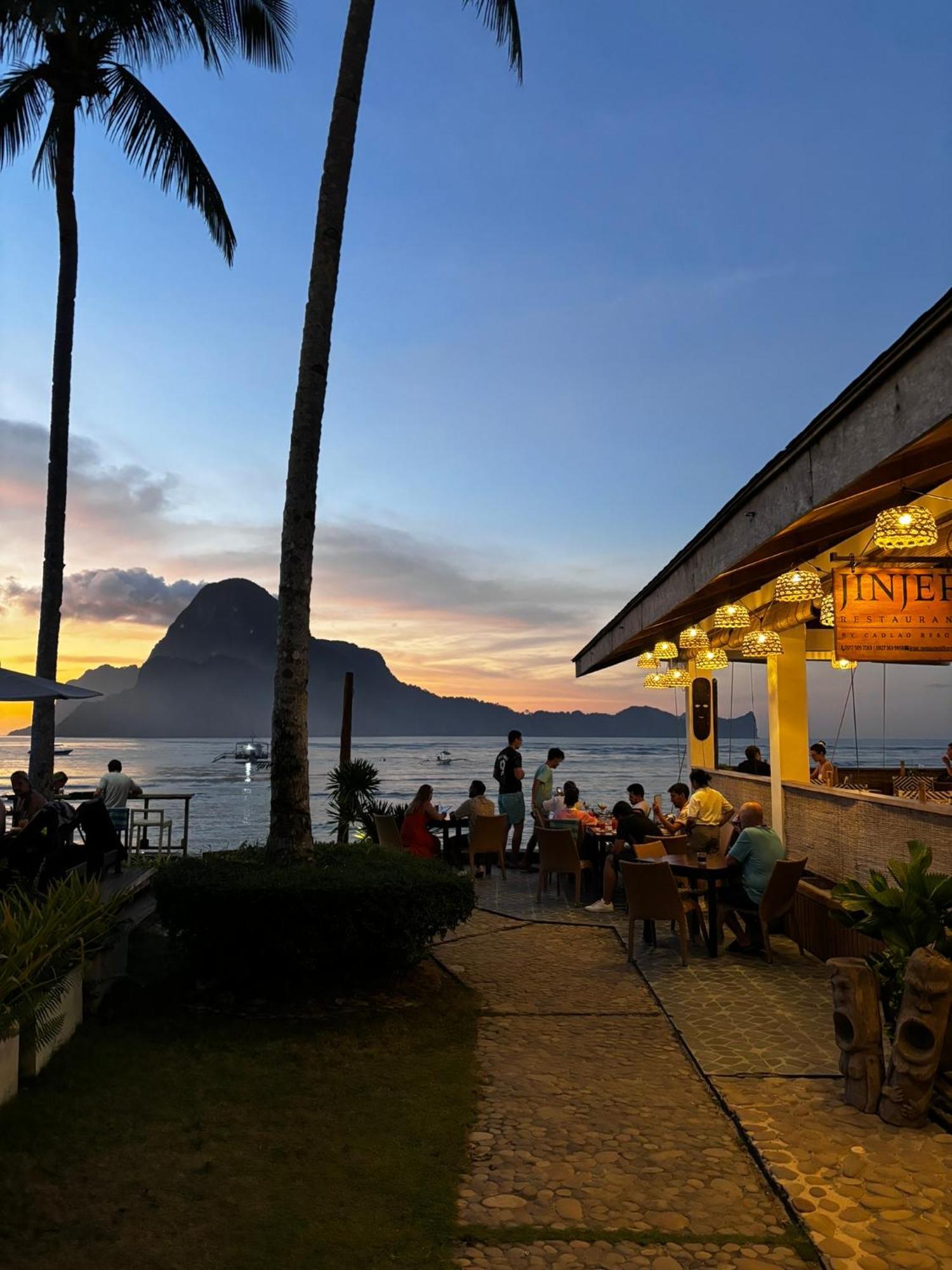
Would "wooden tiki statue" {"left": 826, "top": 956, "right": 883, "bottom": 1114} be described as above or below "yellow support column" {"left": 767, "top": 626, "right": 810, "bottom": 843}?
below

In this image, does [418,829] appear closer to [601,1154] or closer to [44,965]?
[44,965]

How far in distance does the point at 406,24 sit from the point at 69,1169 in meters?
10.2

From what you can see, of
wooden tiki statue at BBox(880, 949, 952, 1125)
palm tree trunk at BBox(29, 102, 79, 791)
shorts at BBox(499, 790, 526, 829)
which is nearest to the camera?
wooden tiki statue at BBox(880, 949, 952, 1125)

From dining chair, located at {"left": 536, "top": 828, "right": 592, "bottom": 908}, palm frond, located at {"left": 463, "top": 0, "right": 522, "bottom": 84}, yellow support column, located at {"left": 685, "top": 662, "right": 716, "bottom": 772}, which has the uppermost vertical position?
palm frond, located at {"left": 463, "top": 0, "right": 522, "bottom": 84}

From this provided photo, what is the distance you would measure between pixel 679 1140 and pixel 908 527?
3166mm

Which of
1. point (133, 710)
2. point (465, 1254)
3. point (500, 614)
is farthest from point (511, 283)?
Result: point (133, 710)

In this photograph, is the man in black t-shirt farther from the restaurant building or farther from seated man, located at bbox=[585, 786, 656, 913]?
seated man, located at bbox=[585, 786, 656, 913]

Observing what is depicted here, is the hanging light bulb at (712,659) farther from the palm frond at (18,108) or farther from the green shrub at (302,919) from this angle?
the palm frond at (18,108)

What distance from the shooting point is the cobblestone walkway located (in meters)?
2.94

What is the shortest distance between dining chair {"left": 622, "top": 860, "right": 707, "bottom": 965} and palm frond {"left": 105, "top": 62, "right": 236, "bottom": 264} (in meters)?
9.93

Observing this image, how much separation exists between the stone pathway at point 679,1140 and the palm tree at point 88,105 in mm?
7390

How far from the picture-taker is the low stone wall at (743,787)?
34.4 feet

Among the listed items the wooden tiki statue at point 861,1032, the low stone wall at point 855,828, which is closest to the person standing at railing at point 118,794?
the low stone wall at point 855,828

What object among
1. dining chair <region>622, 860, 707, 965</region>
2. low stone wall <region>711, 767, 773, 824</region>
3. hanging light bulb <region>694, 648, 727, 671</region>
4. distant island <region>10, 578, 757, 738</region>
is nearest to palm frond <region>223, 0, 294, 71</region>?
hanging light bulb <region>694, 648, 727, 671</region>
